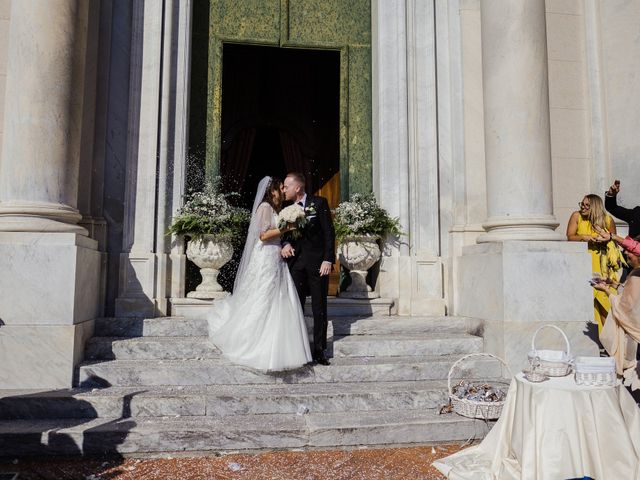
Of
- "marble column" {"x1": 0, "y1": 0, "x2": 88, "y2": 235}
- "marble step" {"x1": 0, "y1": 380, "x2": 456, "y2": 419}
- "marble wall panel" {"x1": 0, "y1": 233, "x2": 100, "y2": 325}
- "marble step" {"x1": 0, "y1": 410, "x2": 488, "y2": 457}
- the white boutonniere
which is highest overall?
"marble column" {"x1": 0, "y1": 0, "x2": 88, "y2": 235}

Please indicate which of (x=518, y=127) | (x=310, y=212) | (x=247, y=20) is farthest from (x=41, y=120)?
(x=518, y=127)

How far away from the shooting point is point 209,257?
6.79 m

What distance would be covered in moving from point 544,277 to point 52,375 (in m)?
5.19

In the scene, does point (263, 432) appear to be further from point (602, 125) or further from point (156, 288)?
point (602, 125)

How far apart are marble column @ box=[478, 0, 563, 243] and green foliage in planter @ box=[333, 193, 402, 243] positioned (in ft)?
4.61

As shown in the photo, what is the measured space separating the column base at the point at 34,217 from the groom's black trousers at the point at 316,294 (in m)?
2.38

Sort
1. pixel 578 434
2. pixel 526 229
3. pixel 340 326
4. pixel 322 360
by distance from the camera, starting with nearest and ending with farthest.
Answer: pixel 578 434 < pixel 322 360 < pixel 526 229 < pixel 340 326

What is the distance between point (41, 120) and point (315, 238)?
3.15 m

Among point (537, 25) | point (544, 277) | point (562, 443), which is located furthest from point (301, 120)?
point (562, 443)

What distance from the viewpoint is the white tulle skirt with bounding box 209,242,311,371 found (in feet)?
17.0

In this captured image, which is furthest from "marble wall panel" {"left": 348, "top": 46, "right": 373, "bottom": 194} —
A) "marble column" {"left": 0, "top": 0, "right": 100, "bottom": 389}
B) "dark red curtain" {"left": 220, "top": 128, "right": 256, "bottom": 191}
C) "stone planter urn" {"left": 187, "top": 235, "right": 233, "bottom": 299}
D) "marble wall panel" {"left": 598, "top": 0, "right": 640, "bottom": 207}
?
"dark red curtain" {"left": 220, "top": 128, "right": 256, "bottom": 191}

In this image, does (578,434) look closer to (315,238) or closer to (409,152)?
(315,238)

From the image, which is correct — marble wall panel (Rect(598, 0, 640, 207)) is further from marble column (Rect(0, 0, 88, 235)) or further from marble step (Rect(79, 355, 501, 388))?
marble column (Rect(0, 0, 88, 235))

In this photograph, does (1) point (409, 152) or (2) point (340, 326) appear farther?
(1) point (409, 152)
